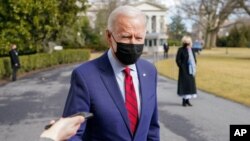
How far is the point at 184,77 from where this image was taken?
12211mm

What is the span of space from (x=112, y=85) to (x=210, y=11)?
66.3 metres

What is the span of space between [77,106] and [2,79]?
20549mm

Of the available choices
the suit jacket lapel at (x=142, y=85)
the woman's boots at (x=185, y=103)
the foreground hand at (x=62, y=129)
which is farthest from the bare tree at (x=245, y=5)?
the foreground hand at (x=62, y=129)

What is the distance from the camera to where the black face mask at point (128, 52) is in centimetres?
258

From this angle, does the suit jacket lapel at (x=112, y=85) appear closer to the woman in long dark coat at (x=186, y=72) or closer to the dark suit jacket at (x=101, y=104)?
the dark suit jacket at (x=101, y=104)

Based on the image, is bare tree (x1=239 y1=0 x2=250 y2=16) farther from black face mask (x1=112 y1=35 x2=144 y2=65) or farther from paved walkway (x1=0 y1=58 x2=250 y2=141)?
black face mask (x1=112 y1=35 x2=144 y2=65)

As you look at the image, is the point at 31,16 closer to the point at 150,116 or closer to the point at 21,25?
the point at 21,25

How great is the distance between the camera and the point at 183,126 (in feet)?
29.9

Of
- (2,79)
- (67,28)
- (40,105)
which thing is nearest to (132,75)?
(40,105)

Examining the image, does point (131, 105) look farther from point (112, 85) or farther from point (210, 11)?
point (210, 11)

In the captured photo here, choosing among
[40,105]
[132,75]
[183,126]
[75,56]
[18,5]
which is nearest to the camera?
[132,75]

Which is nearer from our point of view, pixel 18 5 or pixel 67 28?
pixel 18 5

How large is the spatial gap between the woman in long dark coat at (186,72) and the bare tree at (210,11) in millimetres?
32839

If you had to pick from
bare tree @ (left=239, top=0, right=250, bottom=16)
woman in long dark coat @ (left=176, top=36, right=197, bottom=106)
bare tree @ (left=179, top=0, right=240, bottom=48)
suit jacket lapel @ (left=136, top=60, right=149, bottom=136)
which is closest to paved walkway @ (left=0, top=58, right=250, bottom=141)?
woman in long dark coat @ (left=176, top=36, right=197, bottom=106)
